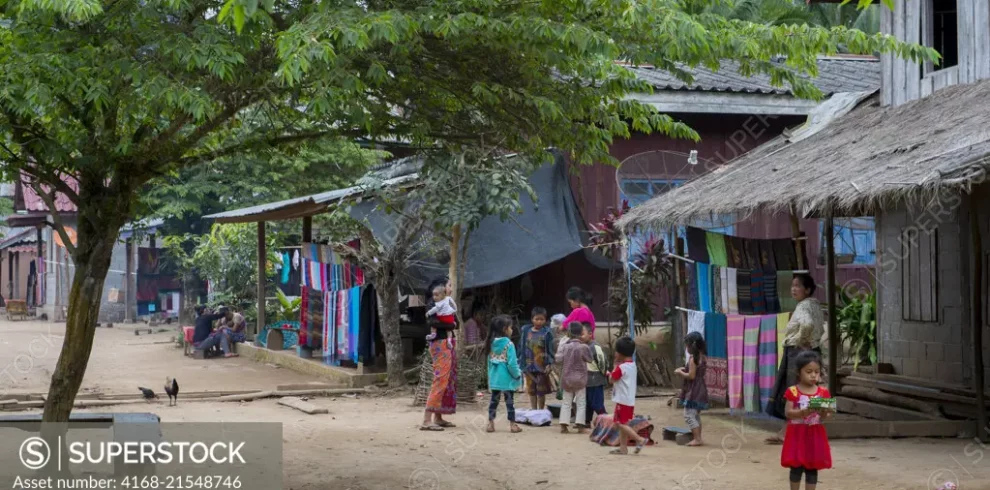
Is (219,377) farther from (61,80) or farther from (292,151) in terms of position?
(61,80)

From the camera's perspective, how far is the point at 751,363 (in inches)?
457

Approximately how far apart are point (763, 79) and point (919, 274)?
5847 millimetres

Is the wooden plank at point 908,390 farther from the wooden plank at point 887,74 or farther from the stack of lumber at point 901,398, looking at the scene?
the wooden plank at point 887,74

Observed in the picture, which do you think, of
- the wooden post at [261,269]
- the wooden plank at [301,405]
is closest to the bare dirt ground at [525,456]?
the wooden plank at [301,405]

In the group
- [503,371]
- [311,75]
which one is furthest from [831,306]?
[311,75]

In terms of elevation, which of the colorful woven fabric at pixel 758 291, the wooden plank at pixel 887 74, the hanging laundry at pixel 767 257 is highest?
the wooden plank at pixel 887 74

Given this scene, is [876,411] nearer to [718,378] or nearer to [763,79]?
[718,378]

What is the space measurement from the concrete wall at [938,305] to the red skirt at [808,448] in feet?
13.2

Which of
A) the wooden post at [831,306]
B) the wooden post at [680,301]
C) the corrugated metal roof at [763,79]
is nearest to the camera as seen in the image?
the wooden post at [831,306]

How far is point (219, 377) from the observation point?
1741 centimetres

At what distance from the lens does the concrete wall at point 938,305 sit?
11.8 metres

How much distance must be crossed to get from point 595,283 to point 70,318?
33.3 ft

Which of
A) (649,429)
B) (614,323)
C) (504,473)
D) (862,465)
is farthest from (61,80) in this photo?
(614,323)

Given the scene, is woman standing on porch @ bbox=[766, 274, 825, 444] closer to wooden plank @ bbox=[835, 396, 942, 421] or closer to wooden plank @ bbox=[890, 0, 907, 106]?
wooden plank @ bbox=[835, 396, 942, 421]
